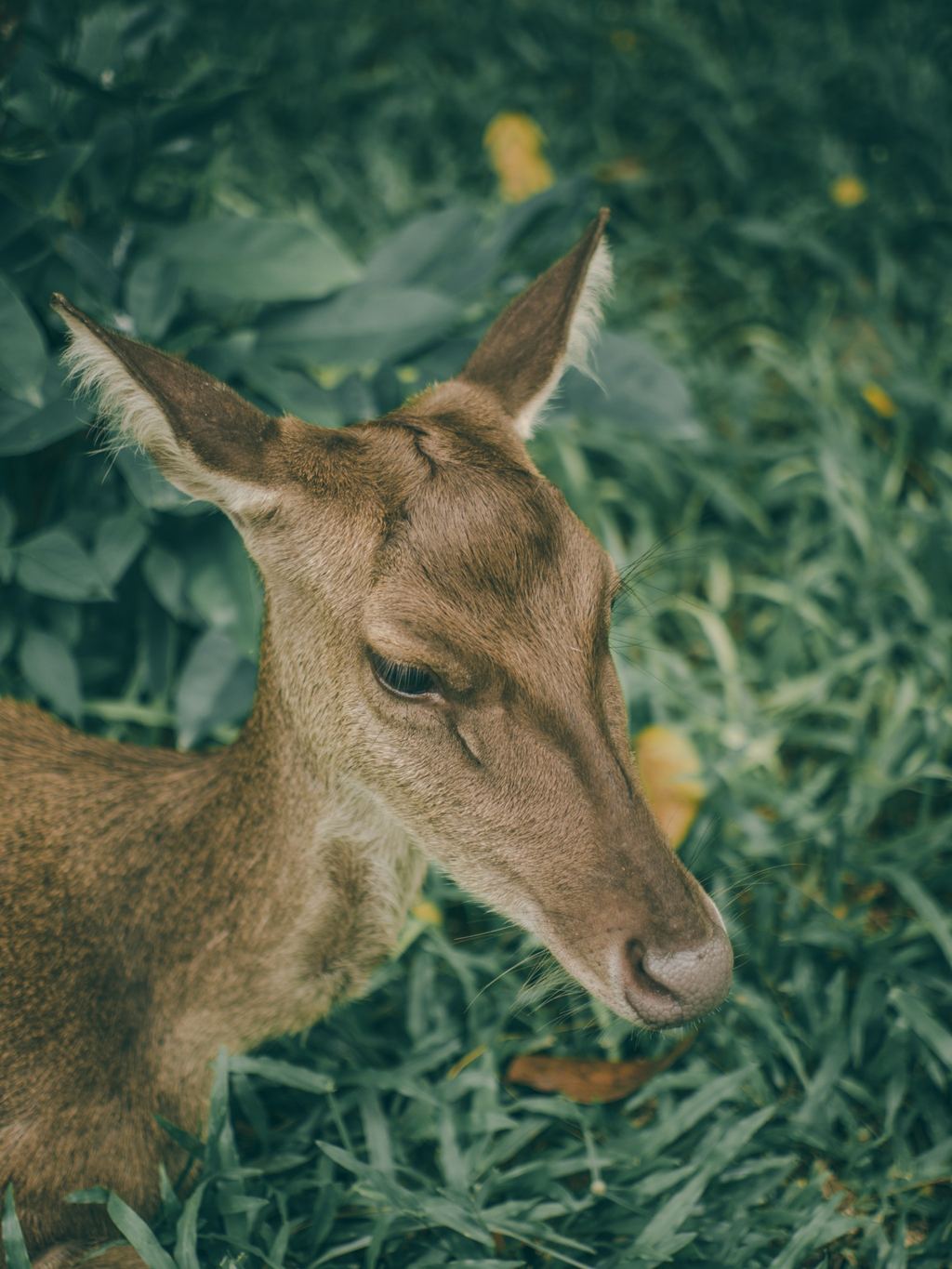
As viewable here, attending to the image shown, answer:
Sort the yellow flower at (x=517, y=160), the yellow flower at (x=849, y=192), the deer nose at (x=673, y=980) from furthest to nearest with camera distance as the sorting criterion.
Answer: the yellow flower at (x=849, y=192), the yellow flower at (x=517, y=160), the deer nose at (x=673, y=980)

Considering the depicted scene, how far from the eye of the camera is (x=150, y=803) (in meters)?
2.96

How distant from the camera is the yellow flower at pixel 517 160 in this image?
5359 mm

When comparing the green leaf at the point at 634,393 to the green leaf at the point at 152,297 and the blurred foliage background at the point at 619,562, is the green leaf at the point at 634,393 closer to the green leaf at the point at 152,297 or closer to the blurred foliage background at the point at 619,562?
the blurred foliage background at the point at 619,562

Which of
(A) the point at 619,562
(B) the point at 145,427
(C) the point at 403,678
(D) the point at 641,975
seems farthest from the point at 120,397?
(A) the point at 619,562

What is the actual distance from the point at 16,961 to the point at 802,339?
420 centimetres

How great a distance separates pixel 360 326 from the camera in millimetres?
A: 3736

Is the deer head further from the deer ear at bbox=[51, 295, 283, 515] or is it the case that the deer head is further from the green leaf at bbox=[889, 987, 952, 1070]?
the green leaf at bbox=[889, 987, 952, 1070]

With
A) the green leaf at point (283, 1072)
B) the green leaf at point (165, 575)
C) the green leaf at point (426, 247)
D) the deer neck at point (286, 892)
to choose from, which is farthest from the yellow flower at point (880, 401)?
the green leaf at point (283, 1072)

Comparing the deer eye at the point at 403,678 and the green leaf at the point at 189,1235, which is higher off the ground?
the deer eye at the point at 403,678

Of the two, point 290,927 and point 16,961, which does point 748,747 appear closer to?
point 290,927

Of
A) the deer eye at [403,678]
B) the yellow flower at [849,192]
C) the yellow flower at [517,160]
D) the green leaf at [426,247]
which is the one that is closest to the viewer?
the deer eye at [403,678]

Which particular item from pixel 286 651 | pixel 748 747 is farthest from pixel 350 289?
pixel 748 747

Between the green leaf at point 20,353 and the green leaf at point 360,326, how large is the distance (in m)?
0.82

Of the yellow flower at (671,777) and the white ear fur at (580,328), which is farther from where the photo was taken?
the yellow flower at (671,777)
